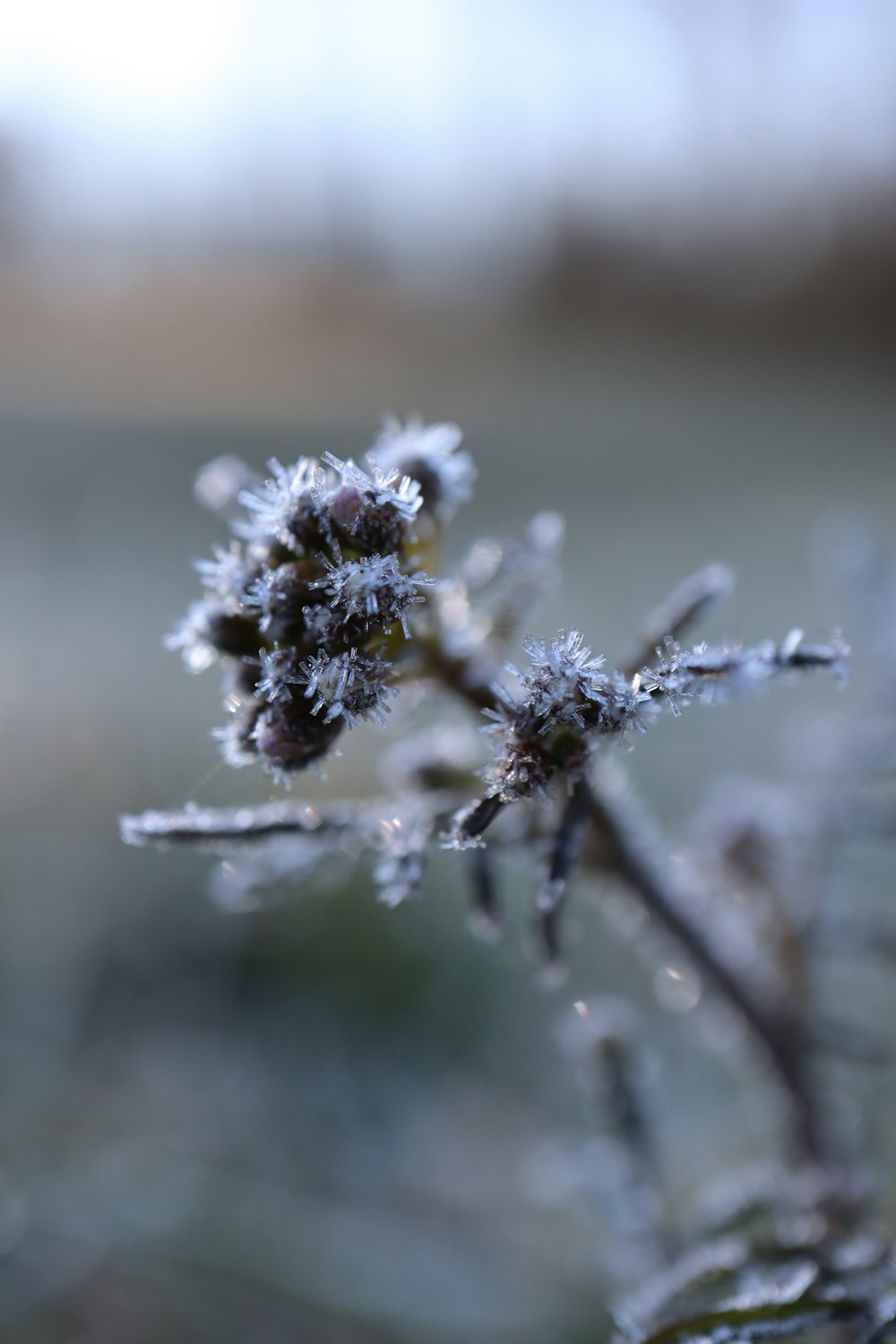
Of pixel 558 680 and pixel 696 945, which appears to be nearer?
pixel 558 680

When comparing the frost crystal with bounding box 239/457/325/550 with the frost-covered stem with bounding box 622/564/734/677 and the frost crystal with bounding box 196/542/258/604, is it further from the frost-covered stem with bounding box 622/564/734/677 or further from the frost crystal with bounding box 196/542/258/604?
the frost-covered stem with bounding box 622/564/734/677

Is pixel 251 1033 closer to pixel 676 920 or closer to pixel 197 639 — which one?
pixel 676 920

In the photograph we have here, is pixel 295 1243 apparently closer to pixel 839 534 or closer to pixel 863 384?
pixel 839 534

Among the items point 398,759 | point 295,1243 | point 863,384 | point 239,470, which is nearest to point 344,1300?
point 295,1243

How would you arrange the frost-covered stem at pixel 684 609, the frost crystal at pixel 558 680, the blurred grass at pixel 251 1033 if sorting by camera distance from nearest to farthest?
1. the frost crystal at pixel 558 680
2. the frost-covered stem at pixel 684 609
3. the blurred grass at pixel 251 1033

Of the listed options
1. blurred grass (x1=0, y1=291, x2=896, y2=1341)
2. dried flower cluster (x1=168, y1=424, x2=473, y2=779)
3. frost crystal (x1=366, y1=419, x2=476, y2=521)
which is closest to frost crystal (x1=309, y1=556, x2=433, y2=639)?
dried flower cluster (x1=168, y1=424, x2=473, y2=779)

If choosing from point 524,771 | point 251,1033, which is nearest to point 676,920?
point 524,771

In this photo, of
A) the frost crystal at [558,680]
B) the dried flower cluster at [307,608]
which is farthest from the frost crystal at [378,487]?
the frost crystal at [558,680]

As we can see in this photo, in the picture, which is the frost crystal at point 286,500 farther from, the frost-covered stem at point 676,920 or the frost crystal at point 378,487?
the frost-covered stem at point 676,920
